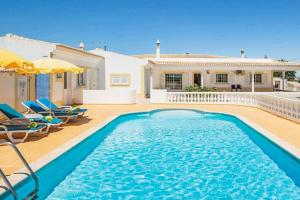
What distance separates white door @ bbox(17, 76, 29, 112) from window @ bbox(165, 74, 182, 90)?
16.4 metres

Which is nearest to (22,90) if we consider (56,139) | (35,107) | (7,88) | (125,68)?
(7,88)

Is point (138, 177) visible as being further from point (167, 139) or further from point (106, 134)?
point (106, 134)

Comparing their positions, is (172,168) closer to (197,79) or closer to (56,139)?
(56,139)

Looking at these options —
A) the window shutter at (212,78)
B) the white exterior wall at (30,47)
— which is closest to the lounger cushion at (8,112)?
the white exterior wall at (30,47)

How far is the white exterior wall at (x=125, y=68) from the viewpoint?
2755 cm

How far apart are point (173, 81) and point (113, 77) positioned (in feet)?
20.0

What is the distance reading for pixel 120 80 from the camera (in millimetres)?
28062

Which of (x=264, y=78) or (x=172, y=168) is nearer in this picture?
(x=172, y=168)

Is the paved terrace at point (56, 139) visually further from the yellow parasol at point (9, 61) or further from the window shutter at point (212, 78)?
the window shutter at point (212, 78)

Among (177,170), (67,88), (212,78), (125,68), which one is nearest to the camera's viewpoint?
(177,170)

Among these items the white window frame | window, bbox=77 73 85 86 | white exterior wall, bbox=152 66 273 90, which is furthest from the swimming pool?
the white window frame

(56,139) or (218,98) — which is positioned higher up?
(218,98)

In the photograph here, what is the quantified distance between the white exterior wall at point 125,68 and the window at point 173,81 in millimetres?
4183

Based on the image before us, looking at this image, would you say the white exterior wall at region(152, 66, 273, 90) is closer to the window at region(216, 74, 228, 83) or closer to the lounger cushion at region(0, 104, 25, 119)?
the window at region(216, 74, 228, 83)
